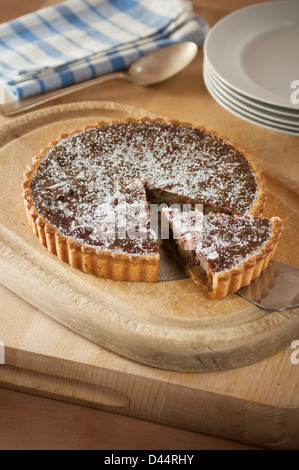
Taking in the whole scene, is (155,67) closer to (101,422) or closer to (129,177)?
(129,177)

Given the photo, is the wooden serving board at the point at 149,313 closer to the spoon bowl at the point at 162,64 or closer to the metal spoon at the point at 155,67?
the metal spoon at the point at 155,67

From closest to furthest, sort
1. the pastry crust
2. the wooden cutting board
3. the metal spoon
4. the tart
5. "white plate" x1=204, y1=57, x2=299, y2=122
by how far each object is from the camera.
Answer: the wooden cutting board → the pastry crust → the tart → "white plate" x1=204, y1=57, x2=299, y2=122 → the metal spoon

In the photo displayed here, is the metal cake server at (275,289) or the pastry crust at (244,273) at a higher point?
the pastry crust at (244,273)

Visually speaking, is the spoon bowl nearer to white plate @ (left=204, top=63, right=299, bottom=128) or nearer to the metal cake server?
white plate @ (left=204, top=63, right=299, bottom=128)

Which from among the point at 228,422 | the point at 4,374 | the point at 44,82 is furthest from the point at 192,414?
the point at 44,82

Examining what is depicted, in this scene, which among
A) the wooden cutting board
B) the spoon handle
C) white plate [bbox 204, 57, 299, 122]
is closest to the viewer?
the wooden cutting board

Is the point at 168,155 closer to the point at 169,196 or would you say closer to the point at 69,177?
the point at 169,196

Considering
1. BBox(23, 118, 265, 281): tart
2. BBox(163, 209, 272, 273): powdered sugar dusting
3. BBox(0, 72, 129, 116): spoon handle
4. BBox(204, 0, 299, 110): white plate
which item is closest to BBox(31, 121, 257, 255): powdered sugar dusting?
BBox(23, 118, 265, 281): tart

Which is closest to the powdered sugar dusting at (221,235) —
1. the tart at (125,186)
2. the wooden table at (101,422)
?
the tart at (125,186)
